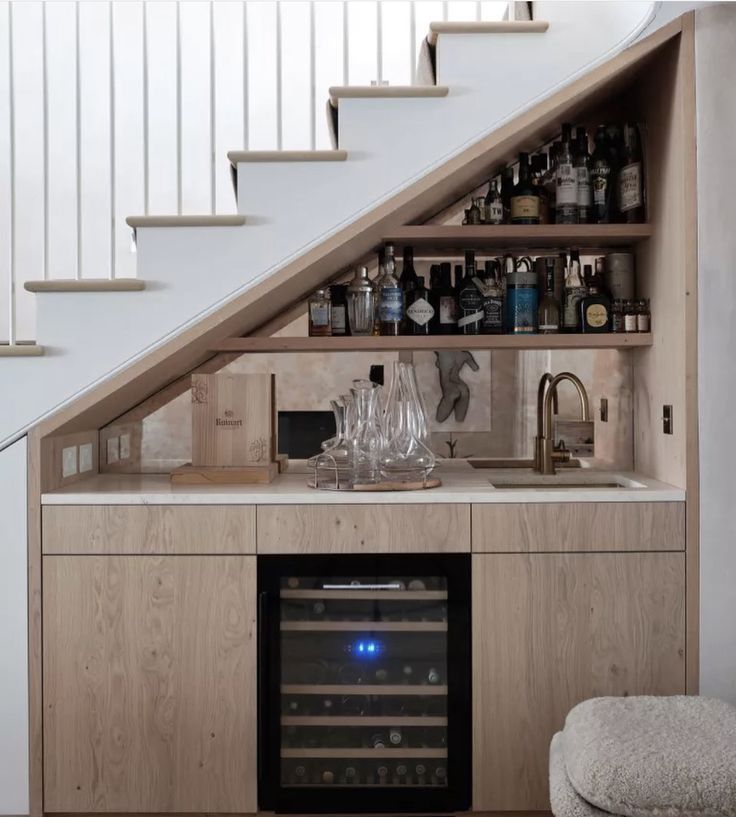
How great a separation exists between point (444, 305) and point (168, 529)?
43.9 inches

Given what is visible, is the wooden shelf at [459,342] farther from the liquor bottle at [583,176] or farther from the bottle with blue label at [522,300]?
the liquor bottle at [583,176]

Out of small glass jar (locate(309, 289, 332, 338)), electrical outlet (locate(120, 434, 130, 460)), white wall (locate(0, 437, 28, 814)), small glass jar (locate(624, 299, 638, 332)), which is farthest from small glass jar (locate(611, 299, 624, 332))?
white wall (locate(0, 437, 28, 814))

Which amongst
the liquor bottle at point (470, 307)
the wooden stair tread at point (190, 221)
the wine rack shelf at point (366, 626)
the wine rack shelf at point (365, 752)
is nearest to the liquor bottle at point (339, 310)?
the liquor bottle at point (470, 307)

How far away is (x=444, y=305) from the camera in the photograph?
2756 millimetres

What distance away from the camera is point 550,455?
2885 mm

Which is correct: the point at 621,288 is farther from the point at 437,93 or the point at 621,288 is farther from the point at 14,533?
the point at 14,533

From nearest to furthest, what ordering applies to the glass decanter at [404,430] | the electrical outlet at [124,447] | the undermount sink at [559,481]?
the glass decanter at [404,430]
the undermount sink at [559,481]
the electrical outlet at [124,447]

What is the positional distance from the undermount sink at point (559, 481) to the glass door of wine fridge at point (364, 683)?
0.48 metres

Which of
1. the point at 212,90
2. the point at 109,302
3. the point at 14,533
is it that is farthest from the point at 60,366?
the point at 212,90

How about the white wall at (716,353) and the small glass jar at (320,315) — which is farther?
the small glass jar at (320,315)

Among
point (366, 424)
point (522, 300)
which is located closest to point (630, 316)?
point (522, 300)

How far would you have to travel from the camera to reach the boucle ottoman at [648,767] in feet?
5.56

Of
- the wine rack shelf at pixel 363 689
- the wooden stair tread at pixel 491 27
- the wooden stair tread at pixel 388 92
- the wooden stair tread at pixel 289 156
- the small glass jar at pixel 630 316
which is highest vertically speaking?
the wooden stair tread at pixel 491 27

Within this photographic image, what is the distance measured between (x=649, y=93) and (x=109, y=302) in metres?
1.78
